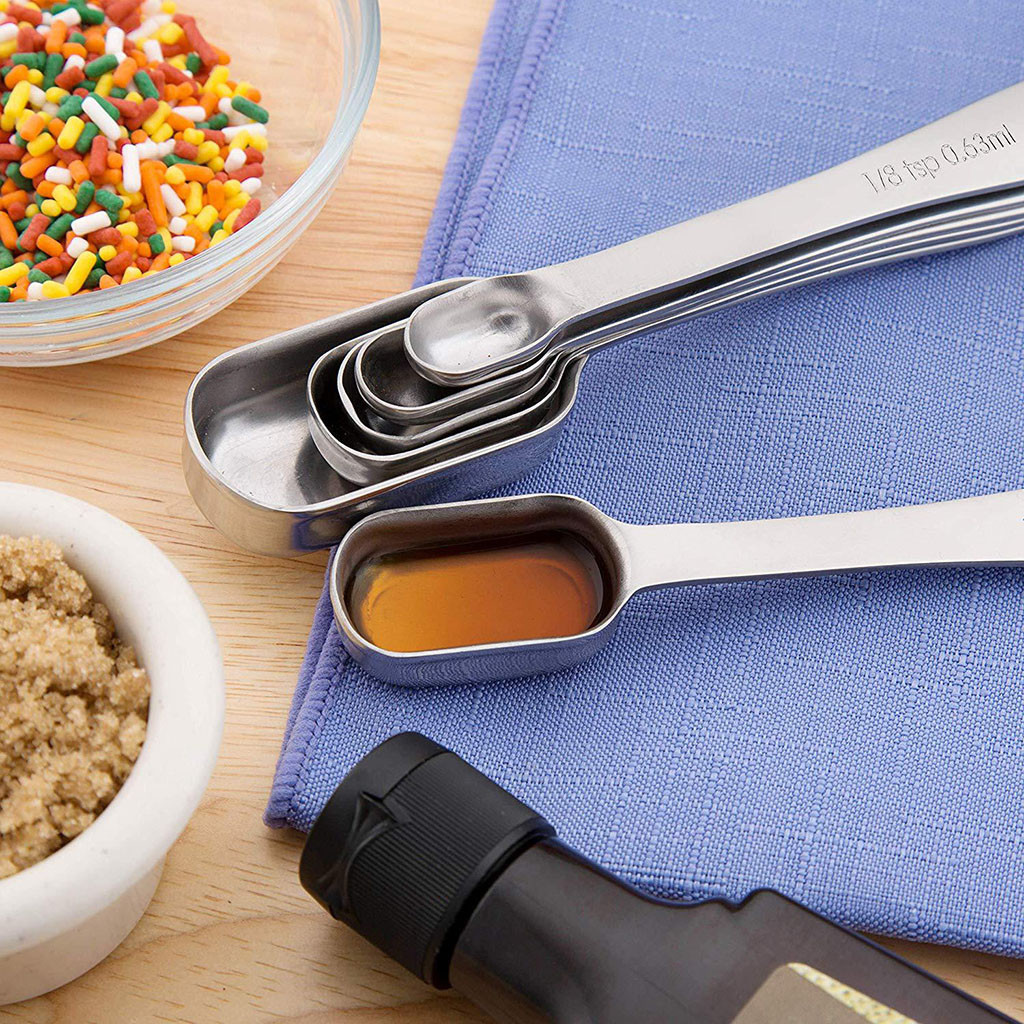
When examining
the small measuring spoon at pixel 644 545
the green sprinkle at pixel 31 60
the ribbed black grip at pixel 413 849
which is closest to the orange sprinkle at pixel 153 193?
the green sprinkle at pixel 31 60

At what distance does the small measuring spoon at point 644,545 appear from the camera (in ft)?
1.98

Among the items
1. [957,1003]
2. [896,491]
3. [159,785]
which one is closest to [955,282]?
[896,491]

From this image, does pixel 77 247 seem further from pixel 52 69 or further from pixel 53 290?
pixel 52 69

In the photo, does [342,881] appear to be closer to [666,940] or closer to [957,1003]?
[666,940]

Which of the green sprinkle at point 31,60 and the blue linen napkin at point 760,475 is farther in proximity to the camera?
the green sprinkle at point 31,60

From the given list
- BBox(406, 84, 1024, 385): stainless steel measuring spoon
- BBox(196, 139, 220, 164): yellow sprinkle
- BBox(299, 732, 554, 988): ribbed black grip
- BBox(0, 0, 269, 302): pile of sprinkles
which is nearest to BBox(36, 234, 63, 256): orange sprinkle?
BBox(0, 0, 269, 302): pile of sprinkles

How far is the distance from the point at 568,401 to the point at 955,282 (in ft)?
0.92

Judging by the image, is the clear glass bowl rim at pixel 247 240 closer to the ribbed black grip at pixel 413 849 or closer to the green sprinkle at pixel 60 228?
the green sprinkle at pixel 60 228

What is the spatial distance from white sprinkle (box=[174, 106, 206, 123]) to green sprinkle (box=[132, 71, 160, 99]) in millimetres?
16

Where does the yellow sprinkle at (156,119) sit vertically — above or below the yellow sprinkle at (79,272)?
above

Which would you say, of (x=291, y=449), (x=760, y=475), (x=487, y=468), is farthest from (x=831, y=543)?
(x=291, y=449)

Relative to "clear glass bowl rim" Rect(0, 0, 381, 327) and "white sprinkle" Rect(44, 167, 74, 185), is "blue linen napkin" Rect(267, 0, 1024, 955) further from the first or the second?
"white sprinkle" Rect(44, 167, 74, 185)

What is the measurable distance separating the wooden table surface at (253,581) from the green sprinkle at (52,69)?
0.58ft

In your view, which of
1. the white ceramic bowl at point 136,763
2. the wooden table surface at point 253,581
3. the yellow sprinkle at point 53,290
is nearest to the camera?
the white ceramic bowl at point 136,763
